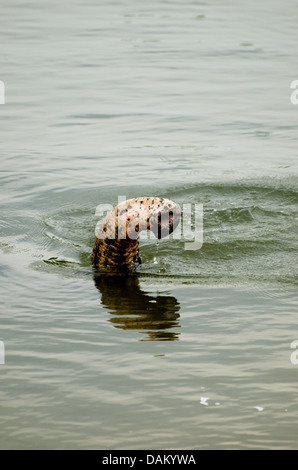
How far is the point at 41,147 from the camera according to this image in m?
10.2

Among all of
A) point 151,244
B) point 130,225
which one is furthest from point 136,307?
point 151,244

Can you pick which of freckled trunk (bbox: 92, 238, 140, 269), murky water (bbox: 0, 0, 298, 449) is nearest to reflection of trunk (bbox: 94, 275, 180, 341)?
murky water (bbox: 0, 0, 298, 449)

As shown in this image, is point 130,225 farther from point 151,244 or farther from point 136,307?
point 151,244

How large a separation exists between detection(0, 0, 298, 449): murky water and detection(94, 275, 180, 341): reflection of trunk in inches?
0.7

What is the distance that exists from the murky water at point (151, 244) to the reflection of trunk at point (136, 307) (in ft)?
0.06

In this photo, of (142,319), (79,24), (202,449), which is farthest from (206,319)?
(79,24)

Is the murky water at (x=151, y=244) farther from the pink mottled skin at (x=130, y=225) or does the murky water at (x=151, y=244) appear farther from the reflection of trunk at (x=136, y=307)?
the pink mottled skin at (x=130, y=225)

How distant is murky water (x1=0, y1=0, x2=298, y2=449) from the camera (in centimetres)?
439

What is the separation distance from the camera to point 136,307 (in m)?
5.80

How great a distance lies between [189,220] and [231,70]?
655cm

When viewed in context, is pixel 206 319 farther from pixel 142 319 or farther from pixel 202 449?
pixel 202 449

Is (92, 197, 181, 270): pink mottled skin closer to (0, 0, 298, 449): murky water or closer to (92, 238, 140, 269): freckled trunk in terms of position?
(92, 238, 140, 269): freckled trunk

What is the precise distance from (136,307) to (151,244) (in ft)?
5.19

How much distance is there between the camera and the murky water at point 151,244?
4391 mm
